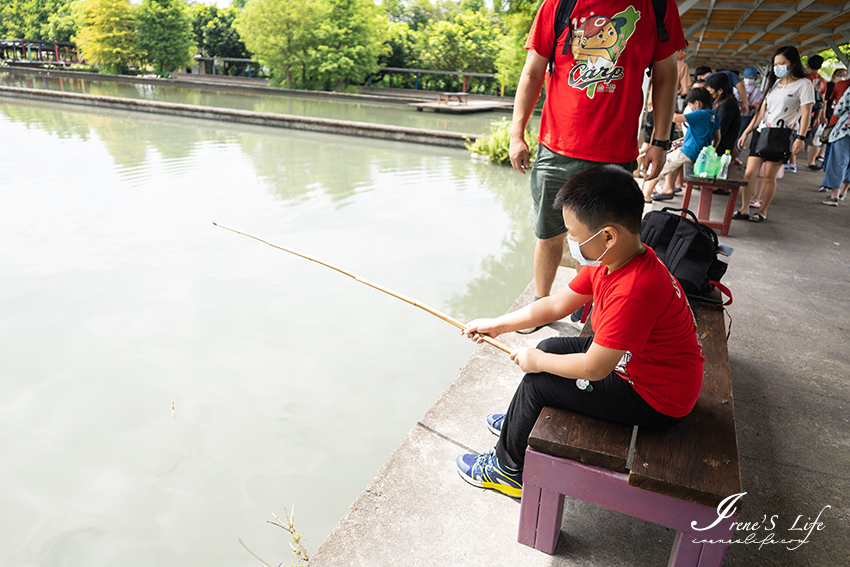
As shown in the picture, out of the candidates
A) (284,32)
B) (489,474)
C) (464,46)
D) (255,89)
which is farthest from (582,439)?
(464,46)

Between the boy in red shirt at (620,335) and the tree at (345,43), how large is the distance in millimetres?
24076

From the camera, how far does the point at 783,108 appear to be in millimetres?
4633

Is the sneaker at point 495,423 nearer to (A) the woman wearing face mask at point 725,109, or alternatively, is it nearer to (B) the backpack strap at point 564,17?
(B) the backpack strap at point 564,17

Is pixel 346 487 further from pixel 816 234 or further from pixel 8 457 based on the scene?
pixel 816 234

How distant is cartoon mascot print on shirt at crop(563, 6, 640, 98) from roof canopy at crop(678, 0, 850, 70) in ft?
17.8

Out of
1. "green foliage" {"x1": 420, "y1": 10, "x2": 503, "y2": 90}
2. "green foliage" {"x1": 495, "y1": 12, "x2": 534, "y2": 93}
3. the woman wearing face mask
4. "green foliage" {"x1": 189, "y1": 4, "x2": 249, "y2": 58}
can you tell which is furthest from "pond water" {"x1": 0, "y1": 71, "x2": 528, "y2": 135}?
"green foliage" {"x1": 189, "y1": 4, "x2": 249, "y2": 58}

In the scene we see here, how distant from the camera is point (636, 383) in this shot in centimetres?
143

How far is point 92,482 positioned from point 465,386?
1473 millimetres

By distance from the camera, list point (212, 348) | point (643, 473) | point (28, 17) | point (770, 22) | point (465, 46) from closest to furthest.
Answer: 1. point (643, 473)
2. point (212, 348)
3. point (770, 22)
4. point (465, 46)
5. point (28, 17)

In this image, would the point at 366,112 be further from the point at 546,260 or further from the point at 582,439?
the point at 582,439

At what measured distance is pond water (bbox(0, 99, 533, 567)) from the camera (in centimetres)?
200

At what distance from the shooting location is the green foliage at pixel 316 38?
78.1 feet

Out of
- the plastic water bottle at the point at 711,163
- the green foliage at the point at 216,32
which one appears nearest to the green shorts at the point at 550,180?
the plastic water bottle at the point at 711,163

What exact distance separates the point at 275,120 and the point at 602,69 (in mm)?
10039
